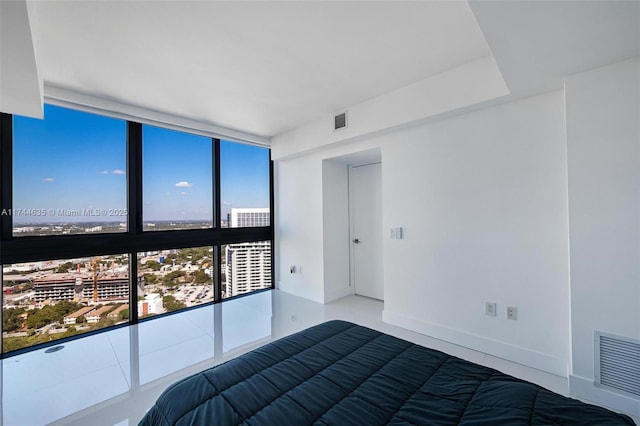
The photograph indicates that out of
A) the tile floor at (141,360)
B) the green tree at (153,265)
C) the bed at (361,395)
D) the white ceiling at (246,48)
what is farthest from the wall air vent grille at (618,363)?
the green tree at (153,265)

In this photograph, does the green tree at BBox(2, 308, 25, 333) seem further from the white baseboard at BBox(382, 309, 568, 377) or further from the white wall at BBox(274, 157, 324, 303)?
the white baseboard at BBox(382, 309, 568, 377)

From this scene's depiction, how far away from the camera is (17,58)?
5.51 ft

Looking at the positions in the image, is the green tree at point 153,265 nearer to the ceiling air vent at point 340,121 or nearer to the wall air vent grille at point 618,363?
the ceiling air vent at point 340,121

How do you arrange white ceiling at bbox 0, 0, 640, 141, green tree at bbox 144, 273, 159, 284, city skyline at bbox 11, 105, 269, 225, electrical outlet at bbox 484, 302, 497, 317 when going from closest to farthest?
white ceiling at bbox 0, 0, 640, 141
electrical outlet at bbox 484, 302, 497, 317
city skyline at bbox 11, 105, 269, 225
green tree at bbox 144, 273, 159, 284

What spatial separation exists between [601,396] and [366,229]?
111 inches

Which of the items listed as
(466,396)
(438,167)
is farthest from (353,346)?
(438,167)

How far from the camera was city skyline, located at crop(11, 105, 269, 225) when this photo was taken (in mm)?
2666

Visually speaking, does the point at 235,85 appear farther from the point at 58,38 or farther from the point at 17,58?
the point at 17,58

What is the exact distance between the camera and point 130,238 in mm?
3225

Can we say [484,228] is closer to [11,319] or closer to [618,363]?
[618,363]

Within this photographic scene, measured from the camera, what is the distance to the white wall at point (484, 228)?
2184 millimetres

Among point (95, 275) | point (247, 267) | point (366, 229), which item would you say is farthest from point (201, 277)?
point (366, 229)

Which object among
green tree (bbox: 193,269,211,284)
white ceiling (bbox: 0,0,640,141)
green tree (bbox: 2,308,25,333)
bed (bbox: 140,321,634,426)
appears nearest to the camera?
bed (bbox: 140,321,634,426)

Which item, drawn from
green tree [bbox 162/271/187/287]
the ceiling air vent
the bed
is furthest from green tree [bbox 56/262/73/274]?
the ceiling air vent
